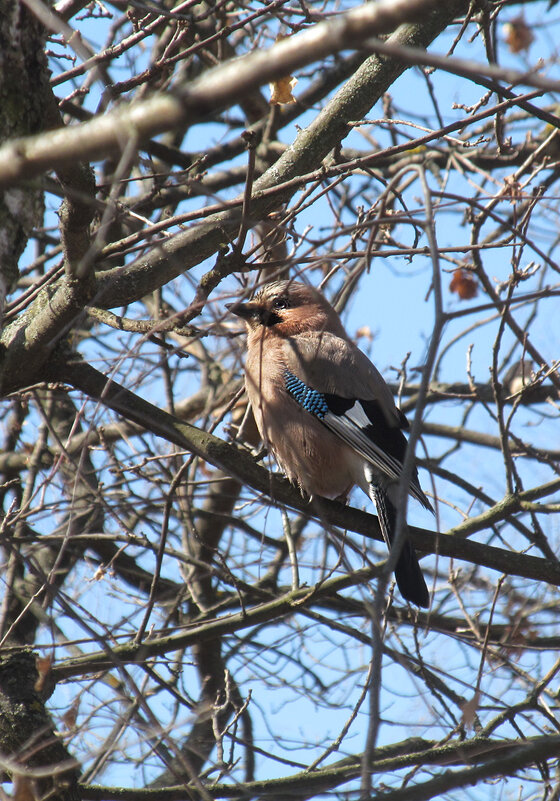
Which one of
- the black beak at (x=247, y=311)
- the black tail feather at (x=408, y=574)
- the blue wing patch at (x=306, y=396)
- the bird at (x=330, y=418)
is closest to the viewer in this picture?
the black tail feather at (x=408, y=574)

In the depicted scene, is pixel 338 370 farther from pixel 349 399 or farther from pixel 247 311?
pixel 247 311

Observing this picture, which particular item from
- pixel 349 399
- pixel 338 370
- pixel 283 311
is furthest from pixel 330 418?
pixel 283 311

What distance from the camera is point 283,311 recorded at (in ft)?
18.5

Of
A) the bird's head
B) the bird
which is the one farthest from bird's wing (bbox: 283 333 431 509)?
the bird's head

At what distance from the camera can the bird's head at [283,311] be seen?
5.50m

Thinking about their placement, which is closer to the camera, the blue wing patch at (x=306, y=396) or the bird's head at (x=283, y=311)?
the blue wing patch at (x=306, y=396)

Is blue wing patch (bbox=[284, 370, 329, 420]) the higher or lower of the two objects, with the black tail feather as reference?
higher

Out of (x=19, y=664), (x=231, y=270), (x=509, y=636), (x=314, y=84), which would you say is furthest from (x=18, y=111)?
(x=314, y=84)

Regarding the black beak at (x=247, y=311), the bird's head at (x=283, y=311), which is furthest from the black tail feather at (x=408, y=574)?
the black beak at (x=247, y=311)

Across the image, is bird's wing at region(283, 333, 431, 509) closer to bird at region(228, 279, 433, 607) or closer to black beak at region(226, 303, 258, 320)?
bird at region(228, 279, 433, 607)

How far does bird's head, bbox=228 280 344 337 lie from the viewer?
5.50 m

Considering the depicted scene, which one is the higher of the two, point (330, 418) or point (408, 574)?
point (330, 418)

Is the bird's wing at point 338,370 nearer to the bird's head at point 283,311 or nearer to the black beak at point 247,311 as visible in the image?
the bird's head at point 283,311

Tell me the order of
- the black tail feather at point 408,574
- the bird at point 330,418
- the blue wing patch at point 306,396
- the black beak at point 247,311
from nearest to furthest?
the black tail feather at point 408,574, the bird at point 330,418, the blue wing patch at point 306,396, the black beak at point 247,311
